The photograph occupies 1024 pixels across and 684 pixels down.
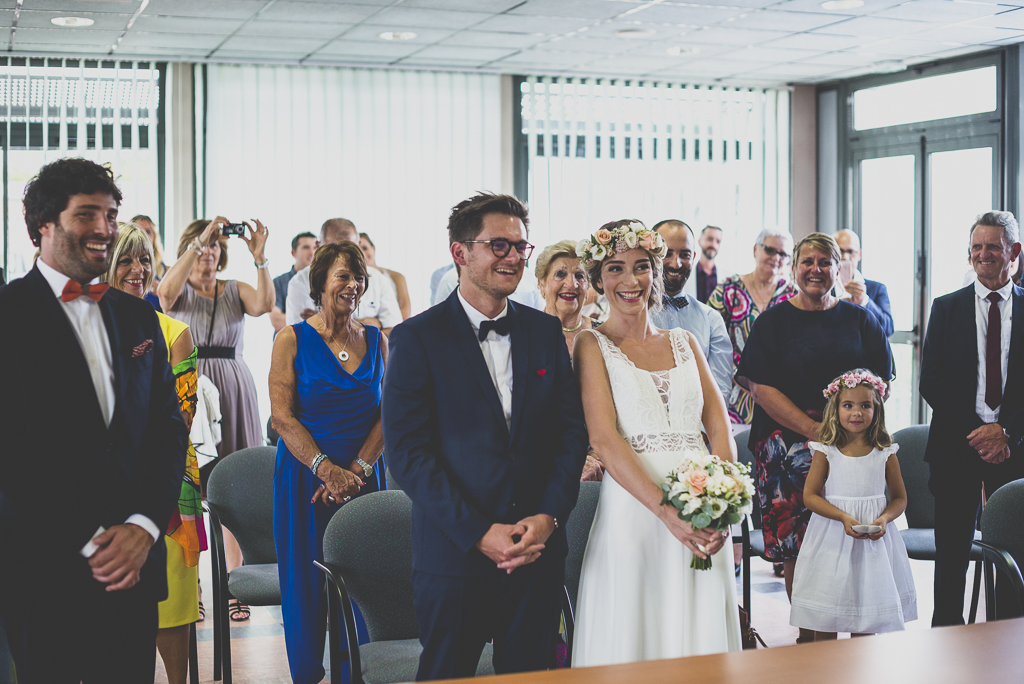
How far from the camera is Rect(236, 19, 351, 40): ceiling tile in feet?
23.0

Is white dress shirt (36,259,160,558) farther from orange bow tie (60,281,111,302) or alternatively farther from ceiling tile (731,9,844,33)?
ceiling tile (731,9,844,33)

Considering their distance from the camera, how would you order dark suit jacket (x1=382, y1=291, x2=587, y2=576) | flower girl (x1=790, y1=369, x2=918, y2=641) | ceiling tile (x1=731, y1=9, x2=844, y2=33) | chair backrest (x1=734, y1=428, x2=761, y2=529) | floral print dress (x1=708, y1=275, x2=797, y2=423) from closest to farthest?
dark suit jacket (x1=382, y1=291, x2=587, y2=576)
flower girl (x1=790, y1=369, x2=918, y2=641)
chair backrest (x1=734, y1=428, x2=761, y2=529)
floral print dress (x1=708, y1=275, x2=797, y2=423)
ceiling tile (x1=731, y1=9, x2=844, y2=33)

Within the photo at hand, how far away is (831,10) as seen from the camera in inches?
267

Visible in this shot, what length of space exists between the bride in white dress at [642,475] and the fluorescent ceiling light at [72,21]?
16.9 ft

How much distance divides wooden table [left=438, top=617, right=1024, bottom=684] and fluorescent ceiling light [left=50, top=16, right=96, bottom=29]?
6.28m

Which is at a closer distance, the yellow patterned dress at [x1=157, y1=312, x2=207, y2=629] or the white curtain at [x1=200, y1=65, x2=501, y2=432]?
the yellow patterned dress at [x1=157, y1=312, x2=207, y2=629]

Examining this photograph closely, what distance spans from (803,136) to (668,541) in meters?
8.08

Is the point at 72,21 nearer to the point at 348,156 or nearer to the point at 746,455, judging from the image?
the point at 348,156

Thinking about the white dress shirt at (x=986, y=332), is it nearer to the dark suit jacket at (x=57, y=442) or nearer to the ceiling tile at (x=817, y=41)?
the dark suit jacket at (x=57, y=442)

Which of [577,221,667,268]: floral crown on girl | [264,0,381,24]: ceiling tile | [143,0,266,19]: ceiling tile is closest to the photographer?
[577,221,667,268]: floral crown on girl

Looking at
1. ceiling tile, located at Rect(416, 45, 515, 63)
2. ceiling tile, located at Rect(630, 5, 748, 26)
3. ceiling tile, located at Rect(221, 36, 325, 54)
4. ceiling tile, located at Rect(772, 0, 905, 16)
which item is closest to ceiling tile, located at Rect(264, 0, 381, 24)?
ceiling tile, located at Rect(221, 36, 325, 54)

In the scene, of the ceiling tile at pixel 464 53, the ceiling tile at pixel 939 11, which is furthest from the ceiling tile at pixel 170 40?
the ceiling tile at pixel 939 11

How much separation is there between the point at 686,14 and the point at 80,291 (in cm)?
550

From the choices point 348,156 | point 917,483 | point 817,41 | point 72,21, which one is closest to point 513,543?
point 917,483
